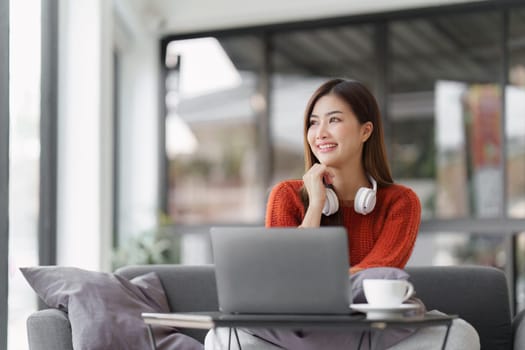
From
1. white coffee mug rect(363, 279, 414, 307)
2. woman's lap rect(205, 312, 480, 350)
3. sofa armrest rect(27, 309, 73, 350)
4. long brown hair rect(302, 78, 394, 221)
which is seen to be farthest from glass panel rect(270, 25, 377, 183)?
white coffee mug rect(363, 279, 414, 307)

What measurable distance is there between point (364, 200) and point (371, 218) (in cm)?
12

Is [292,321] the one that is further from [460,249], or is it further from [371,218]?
[460,249]

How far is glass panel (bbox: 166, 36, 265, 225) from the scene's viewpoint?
636 centimetres

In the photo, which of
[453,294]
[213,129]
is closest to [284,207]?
[453,294]

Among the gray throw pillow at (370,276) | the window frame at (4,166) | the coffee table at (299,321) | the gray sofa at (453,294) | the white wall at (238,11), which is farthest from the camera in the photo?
the white wall at (238,11)

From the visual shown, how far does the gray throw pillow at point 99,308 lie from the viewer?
2539mm

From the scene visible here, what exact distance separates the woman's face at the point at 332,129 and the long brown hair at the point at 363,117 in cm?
2

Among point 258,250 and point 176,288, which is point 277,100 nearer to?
point 176,288

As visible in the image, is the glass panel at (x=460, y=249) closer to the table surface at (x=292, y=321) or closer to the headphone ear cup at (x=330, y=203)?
the headphone ear cup at (x=330, y=203)

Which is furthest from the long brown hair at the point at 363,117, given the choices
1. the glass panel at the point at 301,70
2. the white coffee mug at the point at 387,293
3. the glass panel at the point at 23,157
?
the glass panel at the point at 301,70

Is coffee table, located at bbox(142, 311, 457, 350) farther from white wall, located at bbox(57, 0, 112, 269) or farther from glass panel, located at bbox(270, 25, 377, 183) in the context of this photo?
glass panel, located at bbox(270, 25, 377, 183)

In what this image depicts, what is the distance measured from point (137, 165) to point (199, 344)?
3.75m

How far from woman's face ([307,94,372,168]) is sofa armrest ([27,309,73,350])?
0.90 m

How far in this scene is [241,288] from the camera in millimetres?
1863
